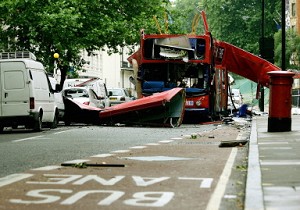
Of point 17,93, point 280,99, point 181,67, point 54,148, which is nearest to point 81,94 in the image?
point 181,67

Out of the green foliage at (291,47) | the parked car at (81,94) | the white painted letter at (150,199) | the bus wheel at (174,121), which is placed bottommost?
the bus wheel at (174,121)

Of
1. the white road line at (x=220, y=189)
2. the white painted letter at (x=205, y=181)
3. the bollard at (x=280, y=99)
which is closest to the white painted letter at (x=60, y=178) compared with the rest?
the white painted letter at (x=205, y=181)

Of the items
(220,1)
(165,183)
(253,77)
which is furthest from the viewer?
(220,1)

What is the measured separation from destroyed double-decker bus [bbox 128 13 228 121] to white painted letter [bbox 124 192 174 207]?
65.6 feet

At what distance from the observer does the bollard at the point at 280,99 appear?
18781mm

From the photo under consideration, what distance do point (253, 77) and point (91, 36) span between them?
968 centimetres

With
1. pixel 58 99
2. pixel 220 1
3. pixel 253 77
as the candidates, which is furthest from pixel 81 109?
pixel 220 1

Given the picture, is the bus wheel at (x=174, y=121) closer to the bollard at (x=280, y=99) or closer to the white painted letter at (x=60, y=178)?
the bollard at (x=280, y=99)

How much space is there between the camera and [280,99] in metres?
18.8

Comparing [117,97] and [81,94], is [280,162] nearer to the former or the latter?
[81,94]

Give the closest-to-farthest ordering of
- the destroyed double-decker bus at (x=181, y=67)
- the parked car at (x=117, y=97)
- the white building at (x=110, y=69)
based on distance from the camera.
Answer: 1. the destroyed double-decker bus at (x=181, y=67)
2. the parked car at (x=117, y=97)
3. the white building at (x=110, y=69)

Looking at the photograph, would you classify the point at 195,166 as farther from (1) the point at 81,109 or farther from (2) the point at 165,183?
(1) the point at 81,109

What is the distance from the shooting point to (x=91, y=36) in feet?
120

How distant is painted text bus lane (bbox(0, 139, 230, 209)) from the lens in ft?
23.6
